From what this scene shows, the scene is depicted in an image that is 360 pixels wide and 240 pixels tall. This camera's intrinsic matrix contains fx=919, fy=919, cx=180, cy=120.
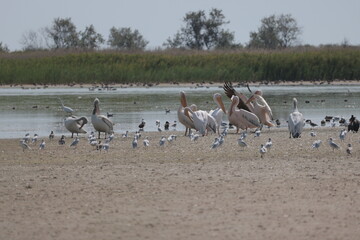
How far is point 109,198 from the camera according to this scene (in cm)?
919

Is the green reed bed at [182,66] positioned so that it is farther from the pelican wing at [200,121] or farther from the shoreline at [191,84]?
the pelican wing at [200,121]

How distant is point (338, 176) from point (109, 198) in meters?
2.76

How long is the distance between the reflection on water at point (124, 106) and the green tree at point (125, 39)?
4368cm

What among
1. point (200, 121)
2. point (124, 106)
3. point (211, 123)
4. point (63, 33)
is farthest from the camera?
point (63, 33)

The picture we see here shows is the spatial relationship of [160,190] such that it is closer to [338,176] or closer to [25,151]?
[338,176]

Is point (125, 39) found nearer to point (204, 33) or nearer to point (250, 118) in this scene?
point (204, 33)

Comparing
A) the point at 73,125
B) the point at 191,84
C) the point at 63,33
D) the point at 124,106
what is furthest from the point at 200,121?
the point at 63,33

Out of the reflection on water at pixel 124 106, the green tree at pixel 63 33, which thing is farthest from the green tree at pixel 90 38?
the reflection on water at pixel 124 106

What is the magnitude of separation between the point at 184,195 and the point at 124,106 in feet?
64.5

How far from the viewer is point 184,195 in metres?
9.23

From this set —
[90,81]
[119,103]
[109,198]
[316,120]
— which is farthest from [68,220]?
[90,81]

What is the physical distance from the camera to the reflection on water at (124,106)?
70.1 ft

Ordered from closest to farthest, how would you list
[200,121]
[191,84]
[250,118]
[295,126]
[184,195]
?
[184,195] < [295,126] < [200,121] < [250,118] < [191,84]

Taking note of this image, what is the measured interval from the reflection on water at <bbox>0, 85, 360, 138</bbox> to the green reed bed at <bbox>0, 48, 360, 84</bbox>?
568 centimetres
